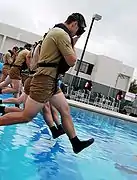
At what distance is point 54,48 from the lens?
153 inches

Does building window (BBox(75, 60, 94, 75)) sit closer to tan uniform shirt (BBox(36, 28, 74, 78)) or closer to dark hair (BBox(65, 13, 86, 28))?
dark hair (BBox(65, 13, 86, 28))

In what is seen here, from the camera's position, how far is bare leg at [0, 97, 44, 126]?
387cm

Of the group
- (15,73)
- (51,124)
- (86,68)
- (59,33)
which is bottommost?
(51,124)

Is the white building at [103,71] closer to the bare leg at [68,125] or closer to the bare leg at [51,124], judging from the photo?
the bare leg at [51,124]

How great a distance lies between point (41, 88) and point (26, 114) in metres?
0.31

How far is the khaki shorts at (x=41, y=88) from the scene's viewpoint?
3.85m

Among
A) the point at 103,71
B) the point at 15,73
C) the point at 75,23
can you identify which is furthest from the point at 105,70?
the point at 75,23

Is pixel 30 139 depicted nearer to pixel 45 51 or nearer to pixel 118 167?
pixel 118 167

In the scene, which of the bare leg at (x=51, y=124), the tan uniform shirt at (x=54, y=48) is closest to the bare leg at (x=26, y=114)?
the tan uniform shirt at (x=54, y=48)

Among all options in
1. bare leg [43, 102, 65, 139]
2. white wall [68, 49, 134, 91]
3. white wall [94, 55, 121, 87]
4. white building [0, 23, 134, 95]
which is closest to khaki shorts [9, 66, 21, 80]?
bare leg [43, 102, 65, 139]

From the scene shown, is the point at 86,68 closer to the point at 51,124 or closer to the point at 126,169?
the point at 51,124

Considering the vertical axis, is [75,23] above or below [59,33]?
above

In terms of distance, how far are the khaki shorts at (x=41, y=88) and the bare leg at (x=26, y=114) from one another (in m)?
0.06

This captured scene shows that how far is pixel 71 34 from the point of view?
4086mm
